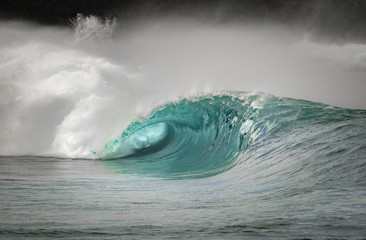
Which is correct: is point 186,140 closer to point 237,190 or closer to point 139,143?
point 139,143

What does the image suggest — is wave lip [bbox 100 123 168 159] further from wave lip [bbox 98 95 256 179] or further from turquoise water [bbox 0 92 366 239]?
turquoise water [bbox 0 92 366 239]

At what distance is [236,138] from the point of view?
564cm

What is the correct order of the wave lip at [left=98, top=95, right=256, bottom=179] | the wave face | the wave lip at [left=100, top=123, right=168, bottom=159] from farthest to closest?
the wave lip at [left=100, top=123, right=168, bottom=159]
the wave lip at [left=98, top=95, right=256, bottom=179]
the wave face

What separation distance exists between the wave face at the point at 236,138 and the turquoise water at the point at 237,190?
24 mm

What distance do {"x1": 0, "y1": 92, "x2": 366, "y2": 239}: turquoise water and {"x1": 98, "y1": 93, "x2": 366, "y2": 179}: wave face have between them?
0.08 ft

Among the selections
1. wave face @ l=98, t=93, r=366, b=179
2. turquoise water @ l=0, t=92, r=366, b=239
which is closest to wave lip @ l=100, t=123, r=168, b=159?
wave face @ l=98, t=93, r=366, b=179

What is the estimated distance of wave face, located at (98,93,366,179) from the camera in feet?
12.2

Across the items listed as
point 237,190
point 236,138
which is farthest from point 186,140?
point 237,190

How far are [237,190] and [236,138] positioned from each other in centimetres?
275

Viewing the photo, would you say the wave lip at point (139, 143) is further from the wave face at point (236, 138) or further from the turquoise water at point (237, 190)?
the turquoise water at point (237, 190)

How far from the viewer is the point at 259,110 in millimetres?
5852

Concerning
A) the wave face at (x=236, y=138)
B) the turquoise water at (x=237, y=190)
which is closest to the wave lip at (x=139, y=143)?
the wave face at (x=236, y=138)

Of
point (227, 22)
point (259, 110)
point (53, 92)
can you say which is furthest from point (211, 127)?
point (227, 22)

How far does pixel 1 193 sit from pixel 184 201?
1397mm
